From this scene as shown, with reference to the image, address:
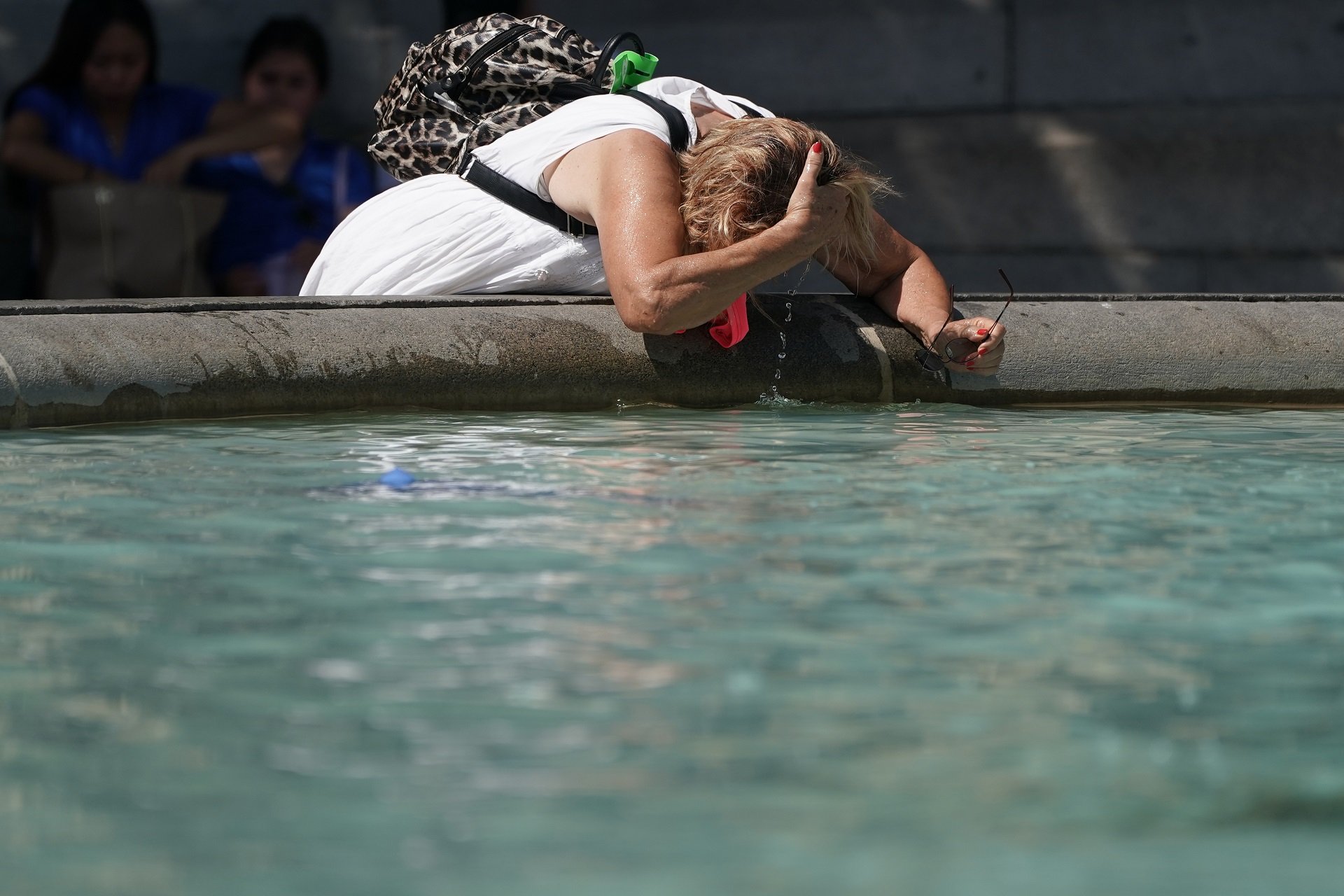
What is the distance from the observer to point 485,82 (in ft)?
15.6

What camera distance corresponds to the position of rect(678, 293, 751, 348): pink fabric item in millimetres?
4305

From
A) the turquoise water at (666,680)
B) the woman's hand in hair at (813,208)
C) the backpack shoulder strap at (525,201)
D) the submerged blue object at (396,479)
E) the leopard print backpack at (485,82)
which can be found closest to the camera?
the turquoise water at (666,680)

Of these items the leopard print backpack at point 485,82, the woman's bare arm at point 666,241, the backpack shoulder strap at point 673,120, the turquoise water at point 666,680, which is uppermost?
the leopard print backpack at point 485,82

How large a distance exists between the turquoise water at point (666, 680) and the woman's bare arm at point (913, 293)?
1241 millimetres

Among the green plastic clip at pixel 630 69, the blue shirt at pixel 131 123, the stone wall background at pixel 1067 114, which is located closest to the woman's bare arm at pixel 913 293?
the green plastic clip at pixel 630 69

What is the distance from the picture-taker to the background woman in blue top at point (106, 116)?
7629 millimetres

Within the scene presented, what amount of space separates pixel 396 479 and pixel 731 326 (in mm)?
1434

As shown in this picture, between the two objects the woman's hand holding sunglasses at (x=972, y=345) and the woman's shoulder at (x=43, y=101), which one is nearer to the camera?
the woman's hand holding sunglasses at (x=972, y=345)

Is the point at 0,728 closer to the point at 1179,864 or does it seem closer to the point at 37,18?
the point at 1179,864

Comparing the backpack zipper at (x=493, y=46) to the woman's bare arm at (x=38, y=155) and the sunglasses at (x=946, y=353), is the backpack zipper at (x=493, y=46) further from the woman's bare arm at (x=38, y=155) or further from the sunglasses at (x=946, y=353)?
the woman's bare arm at (x=38, y=155)

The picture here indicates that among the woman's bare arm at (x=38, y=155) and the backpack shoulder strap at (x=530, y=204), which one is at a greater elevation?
the woman's bare arm at (x=38, y=155)

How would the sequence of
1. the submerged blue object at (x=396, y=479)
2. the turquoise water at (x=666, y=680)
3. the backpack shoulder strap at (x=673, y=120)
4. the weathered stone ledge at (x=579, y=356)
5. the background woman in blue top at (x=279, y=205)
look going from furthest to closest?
the background woman in blue top at (x=279, y=205) → the backpack shoulder strap at (x=673, y=120) → the weathered stone ledge at (x=579, y=356) → the submerged blue object at (x=396, y=479) → the turquoise water at (x=666, y=680)

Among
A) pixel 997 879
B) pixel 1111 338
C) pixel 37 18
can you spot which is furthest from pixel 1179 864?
pixel 37 18

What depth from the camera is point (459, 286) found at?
15.6ft
